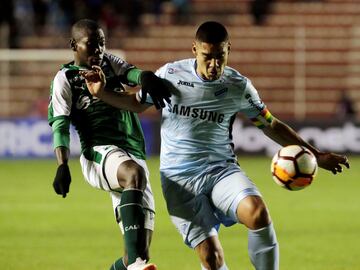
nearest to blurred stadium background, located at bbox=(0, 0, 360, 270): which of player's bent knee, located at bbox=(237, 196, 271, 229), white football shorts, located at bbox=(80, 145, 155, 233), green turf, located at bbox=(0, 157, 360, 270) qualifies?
green turf, located at bbox=(0, 157, 360, 270)

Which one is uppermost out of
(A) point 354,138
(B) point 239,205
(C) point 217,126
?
(C) point 217,126

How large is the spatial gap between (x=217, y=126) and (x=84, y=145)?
1084 millimetres

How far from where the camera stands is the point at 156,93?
6375 millimetres

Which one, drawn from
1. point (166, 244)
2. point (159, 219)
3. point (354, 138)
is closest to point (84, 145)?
point (166, 244)

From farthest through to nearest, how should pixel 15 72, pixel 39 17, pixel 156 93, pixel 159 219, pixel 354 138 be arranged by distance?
pixel 39 17 → pixel 15 72 → pixel 354 138 → pixel 159 219 → pixel 156 93

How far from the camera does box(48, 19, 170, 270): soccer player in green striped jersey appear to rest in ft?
21.2

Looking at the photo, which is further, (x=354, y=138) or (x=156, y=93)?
(x=354, y=138)

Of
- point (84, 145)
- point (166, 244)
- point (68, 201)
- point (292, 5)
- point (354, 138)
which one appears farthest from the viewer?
point (292, 5)

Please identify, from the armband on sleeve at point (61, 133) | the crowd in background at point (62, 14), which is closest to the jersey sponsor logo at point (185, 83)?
the armband on sleeve at point (61, 133)

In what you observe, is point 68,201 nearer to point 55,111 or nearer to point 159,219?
point 159,219

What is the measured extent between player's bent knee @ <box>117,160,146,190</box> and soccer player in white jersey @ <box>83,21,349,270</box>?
0.25 m

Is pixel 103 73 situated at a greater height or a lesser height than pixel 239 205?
greater

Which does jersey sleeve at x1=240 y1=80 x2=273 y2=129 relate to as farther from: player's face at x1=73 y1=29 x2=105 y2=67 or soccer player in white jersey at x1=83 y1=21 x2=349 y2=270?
player's face at x1=73 y1=29 x2=105 y2=67

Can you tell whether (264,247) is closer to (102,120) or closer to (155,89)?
(155,89)
